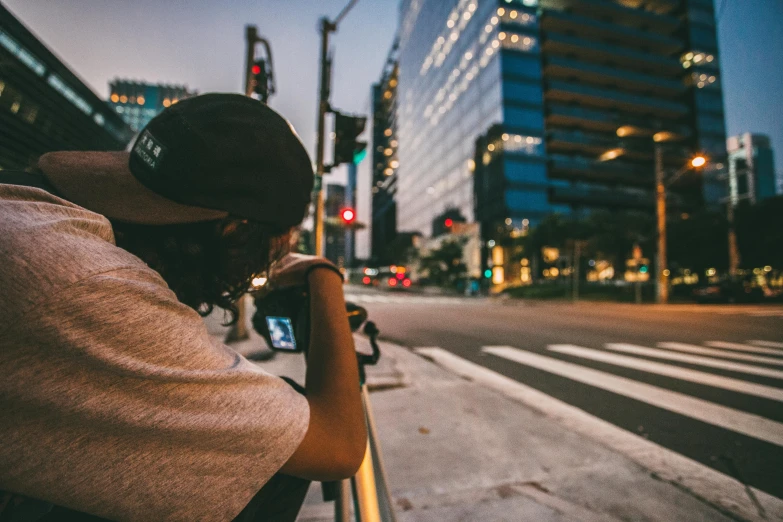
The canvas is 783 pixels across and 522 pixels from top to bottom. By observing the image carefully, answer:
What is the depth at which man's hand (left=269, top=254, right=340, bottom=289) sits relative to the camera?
1033 mm

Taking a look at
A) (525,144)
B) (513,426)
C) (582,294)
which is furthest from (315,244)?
(525,144)

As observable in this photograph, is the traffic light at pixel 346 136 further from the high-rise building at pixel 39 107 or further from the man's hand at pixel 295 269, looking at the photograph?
the man's hand at pixel 295 269

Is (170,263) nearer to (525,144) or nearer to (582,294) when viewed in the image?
(582,294)

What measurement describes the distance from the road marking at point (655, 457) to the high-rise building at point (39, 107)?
4.06 m

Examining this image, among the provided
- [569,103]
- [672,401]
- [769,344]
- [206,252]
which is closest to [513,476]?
[206,252]

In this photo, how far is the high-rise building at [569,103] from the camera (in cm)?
3881

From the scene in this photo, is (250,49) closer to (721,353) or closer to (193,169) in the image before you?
(193,169)

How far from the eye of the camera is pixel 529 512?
180cm

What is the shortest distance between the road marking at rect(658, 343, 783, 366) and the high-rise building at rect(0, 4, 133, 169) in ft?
28.1

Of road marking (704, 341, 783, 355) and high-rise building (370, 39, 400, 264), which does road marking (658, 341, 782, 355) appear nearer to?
road marking (704, 341, 783, 355)

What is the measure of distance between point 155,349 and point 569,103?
5207 centimetres

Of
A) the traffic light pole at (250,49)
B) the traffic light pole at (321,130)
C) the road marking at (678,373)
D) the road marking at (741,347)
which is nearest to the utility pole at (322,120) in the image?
the traffic light pole at (321,130)

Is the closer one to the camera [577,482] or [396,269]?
[577,482]

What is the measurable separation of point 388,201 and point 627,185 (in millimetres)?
57566
